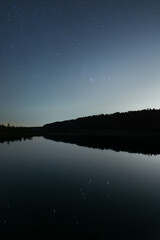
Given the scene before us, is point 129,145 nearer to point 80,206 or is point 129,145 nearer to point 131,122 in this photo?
point 80,206

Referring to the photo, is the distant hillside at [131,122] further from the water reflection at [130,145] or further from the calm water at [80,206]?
the calm water at [80,206]

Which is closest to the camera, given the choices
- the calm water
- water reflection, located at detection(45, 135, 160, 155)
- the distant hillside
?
the calm water

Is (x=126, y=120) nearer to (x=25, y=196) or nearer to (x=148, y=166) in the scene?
(x=148, y=166)

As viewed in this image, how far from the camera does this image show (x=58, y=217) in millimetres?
12172

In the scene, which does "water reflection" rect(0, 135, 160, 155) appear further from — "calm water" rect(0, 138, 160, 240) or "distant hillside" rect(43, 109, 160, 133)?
"distant hillside" rect(43, 109, 160, 133)

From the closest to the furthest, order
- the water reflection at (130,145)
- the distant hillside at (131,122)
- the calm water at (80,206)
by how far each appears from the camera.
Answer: the calm water at (80,206), the water reflection at (130,145), the distant hillside at (131,122)

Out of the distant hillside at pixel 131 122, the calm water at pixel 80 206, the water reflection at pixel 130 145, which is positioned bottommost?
the calm water at pixel 80 206

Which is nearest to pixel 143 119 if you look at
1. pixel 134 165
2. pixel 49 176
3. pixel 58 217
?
pixel 134 165

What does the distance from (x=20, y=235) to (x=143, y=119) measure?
475 ft

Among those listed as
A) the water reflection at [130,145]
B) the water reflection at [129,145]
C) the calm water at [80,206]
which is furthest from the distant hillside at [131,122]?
the calm water at [80,206]

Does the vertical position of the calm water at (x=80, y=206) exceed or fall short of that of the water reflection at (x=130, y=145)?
it falls short

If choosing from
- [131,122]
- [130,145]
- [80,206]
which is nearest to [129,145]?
[130,145]

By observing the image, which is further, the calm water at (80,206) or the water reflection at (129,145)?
the water reflection at (129,145)

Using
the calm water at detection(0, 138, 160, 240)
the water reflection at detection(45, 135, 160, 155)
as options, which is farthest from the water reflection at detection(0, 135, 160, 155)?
the calm water at detection(0, 138, 160, 240)
